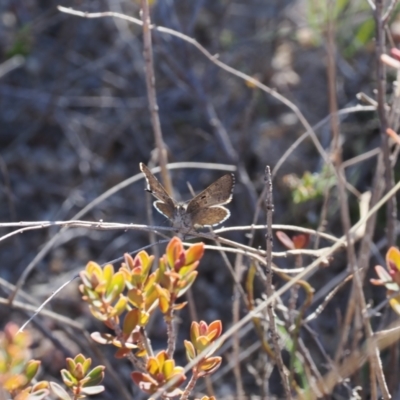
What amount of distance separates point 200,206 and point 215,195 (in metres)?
0.07

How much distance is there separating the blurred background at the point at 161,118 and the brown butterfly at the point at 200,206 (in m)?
1.00

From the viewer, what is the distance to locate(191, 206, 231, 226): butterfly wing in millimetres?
1812

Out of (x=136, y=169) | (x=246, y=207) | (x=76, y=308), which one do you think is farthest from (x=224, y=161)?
(x=76, y=308)

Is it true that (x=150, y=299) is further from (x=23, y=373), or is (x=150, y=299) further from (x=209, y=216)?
(x=209, y=216)

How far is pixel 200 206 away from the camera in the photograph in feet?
6.16

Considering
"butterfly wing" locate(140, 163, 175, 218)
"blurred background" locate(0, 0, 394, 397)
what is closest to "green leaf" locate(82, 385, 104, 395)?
"butterfly wing" locate(140, 163, 175, 218)

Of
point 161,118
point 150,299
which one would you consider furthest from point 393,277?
point 161,118

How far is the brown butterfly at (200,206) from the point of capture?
178 cm

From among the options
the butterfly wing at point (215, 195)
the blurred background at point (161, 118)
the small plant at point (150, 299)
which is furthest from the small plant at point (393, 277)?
the blurred background at point (161, 118)

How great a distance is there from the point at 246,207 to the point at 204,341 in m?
1.93

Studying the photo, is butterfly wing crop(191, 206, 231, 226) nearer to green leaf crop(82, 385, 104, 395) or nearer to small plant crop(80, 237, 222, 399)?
small plant crop(80, 237, 222, 399)

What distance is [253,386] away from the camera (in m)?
2.77

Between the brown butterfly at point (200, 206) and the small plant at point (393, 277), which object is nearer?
the small plant at point (393, 277)

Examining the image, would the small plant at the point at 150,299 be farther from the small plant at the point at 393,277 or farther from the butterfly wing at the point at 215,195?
the butterfly wing at the point at 215,195
